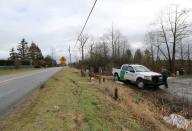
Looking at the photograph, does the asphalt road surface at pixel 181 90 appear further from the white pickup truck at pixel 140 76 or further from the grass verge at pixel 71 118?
the grass verge at pixel 71 118

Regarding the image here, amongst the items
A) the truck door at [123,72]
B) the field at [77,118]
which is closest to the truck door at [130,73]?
the truck door at [123,72]

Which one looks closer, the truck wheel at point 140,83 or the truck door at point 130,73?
the truck wheel at point 140,83

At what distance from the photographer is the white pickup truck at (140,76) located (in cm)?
1927

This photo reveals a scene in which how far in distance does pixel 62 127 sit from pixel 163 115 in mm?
5653

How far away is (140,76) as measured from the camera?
65.2ft

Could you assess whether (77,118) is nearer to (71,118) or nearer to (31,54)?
(71,118)

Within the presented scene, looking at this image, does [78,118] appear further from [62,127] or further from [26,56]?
[26,56]

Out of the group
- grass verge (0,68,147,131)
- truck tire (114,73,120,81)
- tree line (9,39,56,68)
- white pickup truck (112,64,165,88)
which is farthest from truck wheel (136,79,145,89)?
tree line (9,39,56,68)

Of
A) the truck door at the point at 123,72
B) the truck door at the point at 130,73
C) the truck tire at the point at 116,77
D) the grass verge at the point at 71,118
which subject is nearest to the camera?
the grass verge at the point at 71,118

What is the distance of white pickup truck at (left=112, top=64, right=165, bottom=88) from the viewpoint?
19266mm

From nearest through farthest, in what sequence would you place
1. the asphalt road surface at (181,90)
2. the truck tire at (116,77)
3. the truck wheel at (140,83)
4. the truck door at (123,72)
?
the asphalt road surface at (181,90) → the truck wheel at (140,83) → the truck door at (123,72) → the truck tire at (116,77)

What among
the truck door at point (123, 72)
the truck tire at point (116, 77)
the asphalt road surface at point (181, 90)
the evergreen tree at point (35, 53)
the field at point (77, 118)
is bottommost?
the asphalt road surface at point (181, 90)

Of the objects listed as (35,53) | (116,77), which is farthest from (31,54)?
(116,77)

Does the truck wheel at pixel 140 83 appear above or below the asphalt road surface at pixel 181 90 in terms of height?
above
